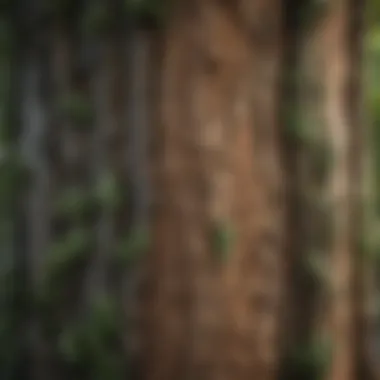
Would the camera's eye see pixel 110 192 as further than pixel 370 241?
No

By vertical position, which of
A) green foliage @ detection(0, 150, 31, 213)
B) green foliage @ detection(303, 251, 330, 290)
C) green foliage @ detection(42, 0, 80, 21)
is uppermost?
green foliage @ detection(42, 0, 80, 21)

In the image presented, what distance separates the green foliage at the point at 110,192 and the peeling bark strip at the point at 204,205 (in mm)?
38

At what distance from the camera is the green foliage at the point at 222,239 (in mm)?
917

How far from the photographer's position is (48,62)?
95 centimetres

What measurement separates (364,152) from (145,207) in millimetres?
283

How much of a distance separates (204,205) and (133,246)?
0.29 ft

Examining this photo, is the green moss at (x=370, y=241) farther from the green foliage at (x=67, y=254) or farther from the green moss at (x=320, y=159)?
the green foliage at (x=67, y=254)

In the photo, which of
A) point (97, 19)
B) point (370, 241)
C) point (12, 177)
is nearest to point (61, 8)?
point (97, 19)

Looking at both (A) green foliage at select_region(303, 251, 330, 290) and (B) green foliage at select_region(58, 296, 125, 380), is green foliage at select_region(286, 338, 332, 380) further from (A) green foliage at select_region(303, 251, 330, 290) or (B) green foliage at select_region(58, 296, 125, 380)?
(B) green foliage at select_region(58, 296, 125, 380)

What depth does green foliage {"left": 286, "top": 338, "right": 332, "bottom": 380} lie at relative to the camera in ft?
3.11

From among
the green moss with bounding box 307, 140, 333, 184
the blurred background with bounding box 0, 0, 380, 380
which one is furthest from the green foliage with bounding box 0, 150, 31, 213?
the green moss with bounding box 307, 140, 333, 184

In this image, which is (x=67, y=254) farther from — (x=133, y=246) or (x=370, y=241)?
(x=370, y=241)

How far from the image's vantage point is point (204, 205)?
92 cm

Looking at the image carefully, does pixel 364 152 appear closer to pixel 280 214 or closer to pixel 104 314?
pixel 280 214
